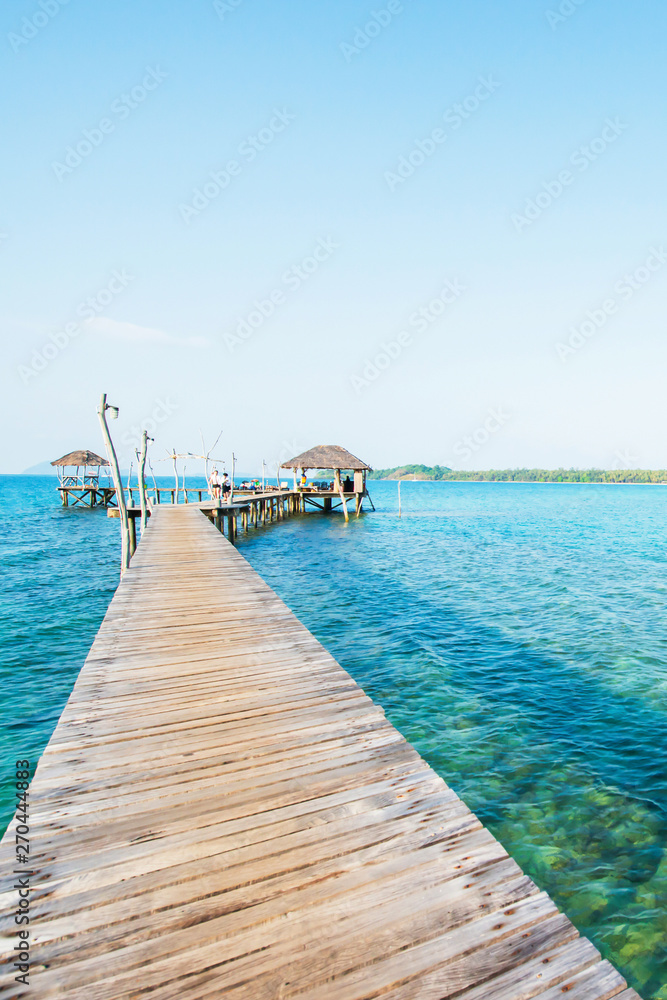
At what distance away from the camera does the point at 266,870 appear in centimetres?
211

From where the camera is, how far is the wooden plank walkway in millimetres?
1682

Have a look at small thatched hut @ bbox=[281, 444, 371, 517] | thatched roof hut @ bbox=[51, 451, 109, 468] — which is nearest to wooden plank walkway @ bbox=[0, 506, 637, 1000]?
small thatched hut @ bbox=[281, 444, 371, 517]

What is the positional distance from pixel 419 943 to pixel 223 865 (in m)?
0.84

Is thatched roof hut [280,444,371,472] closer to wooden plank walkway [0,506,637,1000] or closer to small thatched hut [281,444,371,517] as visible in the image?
small thatched hut [281,444,371,517]

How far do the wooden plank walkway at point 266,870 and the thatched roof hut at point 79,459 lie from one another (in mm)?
44555

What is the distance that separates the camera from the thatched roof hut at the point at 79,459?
142 ft

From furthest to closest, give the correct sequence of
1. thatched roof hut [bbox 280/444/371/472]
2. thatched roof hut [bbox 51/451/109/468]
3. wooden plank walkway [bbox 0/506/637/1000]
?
thatched roof hut [bbox 51/451/109/468]
thatched roof hut [bbox 280/444/371/472]
wooden plank walkway [bbox 0/506/637/1000]

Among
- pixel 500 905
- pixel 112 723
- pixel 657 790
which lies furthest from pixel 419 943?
pixel 657 790

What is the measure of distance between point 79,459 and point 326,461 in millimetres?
22466

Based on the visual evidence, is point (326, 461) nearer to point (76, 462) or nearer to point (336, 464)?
point (336, 464)

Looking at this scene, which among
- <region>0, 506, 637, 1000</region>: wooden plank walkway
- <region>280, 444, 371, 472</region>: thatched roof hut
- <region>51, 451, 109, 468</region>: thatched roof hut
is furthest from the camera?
<region>51, 451, 109, 468</region>: thatched roof hut

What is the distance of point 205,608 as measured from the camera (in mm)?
6469

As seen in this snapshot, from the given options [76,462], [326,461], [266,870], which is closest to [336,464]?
[326,461]

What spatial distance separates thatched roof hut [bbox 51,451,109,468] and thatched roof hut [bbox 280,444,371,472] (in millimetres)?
18276
